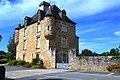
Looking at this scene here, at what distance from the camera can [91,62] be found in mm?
26438

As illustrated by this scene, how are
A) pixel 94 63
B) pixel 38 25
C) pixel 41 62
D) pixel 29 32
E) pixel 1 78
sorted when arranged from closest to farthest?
1. pixel 1 78
2. pixel 94 63
3. pixel 41 62
4. pixel 38 25
5. pixel 29 32

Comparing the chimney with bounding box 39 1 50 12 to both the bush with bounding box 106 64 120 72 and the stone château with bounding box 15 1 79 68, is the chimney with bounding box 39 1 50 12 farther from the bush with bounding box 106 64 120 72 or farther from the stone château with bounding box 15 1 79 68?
the bush with bounding box 106 64 120 72

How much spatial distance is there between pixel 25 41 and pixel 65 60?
1075 cm

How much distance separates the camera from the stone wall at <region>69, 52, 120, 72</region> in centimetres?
2525

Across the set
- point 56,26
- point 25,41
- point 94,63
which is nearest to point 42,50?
point 56,26

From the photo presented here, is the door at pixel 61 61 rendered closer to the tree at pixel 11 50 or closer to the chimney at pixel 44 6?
the chimney at pixel 44 6

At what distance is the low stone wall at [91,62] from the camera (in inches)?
994

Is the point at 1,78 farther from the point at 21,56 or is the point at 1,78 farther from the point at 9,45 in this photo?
the point at 9,45

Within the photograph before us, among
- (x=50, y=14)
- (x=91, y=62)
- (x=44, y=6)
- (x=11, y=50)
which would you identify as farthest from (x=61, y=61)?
(x=11, y=50)

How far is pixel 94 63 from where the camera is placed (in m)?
26.2

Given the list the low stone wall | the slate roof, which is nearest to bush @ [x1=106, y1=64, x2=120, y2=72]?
the low stone wall

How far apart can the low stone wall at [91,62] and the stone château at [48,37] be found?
1.69m

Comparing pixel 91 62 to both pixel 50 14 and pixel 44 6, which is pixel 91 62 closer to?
pixel 50 14

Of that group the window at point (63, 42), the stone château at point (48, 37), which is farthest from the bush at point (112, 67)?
the window at point (63, 42)
